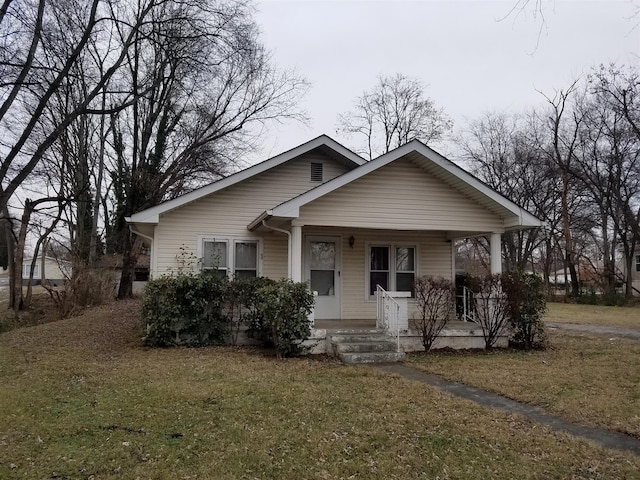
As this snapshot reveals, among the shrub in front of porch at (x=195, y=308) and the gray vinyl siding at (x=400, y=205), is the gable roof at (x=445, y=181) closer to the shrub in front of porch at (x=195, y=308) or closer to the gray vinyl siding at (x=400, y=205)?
the gray vinyl siding at (x=400, y=205)

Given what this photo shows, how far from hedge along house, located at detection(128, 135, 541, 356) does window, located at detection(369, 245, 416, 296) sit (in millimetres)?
26

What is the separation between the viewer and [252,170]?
1142 centimetres

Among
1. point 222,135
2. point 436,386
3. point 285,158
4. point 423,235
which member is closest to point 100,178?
point 222,135

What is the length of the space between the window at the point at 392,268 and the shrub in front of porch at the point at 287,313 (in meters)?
3.46

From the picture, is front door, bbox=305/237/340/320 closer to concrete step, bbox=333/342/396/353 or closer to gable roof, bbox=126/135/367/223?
gable roof, bbox=126/135/367/223

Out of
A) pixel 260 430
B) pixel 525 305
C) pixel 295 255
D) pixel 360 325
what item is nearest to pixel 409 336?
pixel 360 325

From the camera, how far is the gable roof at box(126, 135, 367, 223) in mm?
10438

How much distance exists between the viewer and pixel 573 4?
545 cm

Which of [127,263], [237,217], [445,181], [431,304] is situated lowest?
[431,304]

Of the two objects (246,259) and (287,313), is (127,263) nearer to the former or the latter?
(246,259)

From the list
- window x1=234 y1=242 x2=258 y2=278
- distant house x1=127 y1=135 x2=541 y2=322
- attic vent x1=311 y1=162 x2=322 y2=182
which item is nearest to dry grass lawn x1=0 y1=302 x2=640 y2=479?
distant house x1=127 y1=135 x2=541 y2=322

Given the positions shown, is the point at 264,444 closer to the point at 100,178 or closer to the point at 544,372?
the point at 544,372

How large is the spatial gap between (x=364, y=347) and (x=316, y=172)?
531 centimetres

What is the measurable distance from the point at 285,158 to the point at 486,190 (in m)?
4.81
